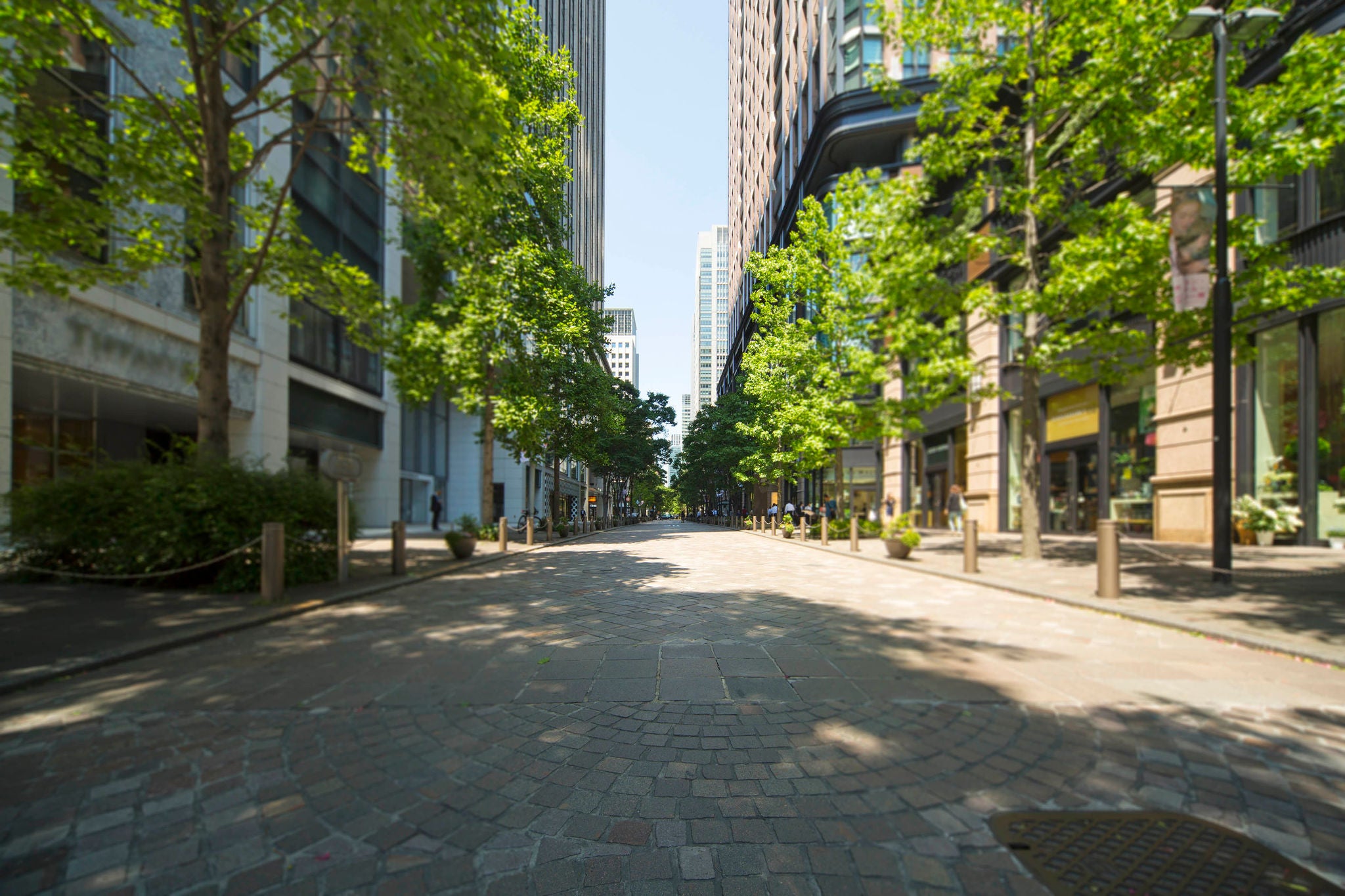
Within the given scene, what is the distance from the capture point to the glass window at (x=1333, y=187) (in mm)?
12961

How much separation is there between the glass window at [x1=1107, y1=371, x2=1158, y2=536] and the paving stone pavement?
1481 cm

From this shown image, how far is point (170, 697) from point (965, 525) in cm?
1165

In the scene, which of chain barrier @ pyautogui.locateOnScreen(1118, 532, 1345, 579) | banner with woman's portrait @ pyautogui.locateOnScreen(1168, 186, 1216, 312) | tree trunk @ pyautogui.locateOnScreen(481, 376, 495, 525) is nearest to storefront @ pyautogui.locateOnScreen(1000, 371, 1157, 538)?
chain barrier @ pyautogui.locateOnScreen(1118, 532, 1345, 579)

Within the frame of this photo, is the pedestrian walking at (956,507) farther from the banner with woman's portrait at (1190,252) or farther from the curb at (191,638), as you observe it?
the curb at (191,638)

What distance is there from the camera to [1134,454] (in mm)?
18281

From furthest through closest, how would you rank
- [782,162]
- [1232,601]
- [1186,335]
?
1. [782,162]
2. [1186,335]
3. [1232,601]

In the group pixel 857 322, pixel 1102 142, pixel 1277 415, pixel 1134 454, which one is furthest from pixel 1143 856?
pixel 1134 454

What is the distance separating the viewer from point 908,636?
607 cm

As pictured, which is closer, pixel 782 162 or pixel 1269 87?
pixel 1269 87

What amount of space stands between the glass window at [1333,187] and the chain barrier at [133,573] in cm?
2197

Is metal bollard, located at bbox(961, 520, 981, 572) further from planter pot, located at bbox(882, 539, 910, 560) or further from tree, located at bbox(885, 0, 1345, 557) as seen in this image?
planter pot, located at bbox(882, 539, 910, 560)

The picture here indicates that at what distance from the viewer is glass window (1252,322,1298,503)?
1396 centimetres

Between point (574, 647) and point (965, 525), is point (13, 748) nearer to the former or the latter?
point (574, 647)

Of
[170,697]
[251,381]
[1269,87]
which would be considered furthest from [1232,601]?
[251,381]
